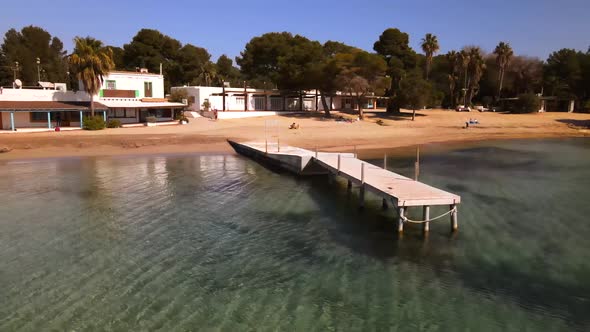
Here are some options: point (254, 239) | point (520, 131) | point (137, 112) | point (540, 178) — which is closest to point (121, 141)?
point (137, 112)

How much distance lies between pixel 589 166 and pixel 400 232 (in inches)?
941

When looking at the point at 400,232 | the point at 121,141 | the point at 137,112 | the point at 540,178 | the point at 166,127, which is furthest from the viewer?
the point at 137,112

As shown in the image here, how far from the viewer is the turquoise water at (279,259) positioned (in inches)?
395

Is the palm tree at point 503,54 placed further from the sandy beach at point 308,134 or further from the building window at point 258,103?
the building window at point 258,103

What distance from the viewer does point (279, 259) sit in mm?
13398

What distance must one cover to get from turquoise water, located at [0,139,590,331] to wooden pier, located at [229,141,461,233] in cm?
89

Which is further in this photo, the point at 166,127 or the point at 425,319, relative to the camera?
the point at 166,127

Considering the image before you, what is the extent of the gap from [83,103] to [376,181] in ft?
126

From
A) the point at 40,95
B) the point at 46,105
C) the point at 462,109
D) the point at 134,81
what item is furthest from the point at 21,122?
the point at 462,109

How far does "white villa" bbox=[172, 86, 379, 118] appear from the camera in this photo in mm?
62500

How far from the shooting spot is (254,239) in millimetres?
15281

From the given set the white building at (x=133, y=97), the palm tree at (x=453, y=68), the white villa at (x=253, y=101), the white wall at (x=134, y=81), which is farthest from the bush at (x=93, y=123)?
the palm tree at (x=453, y=68)

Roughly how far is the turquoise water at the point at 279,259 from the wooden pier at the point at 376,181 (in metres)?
0.89

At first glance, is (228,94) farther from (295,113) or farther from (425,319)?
(425,319)
